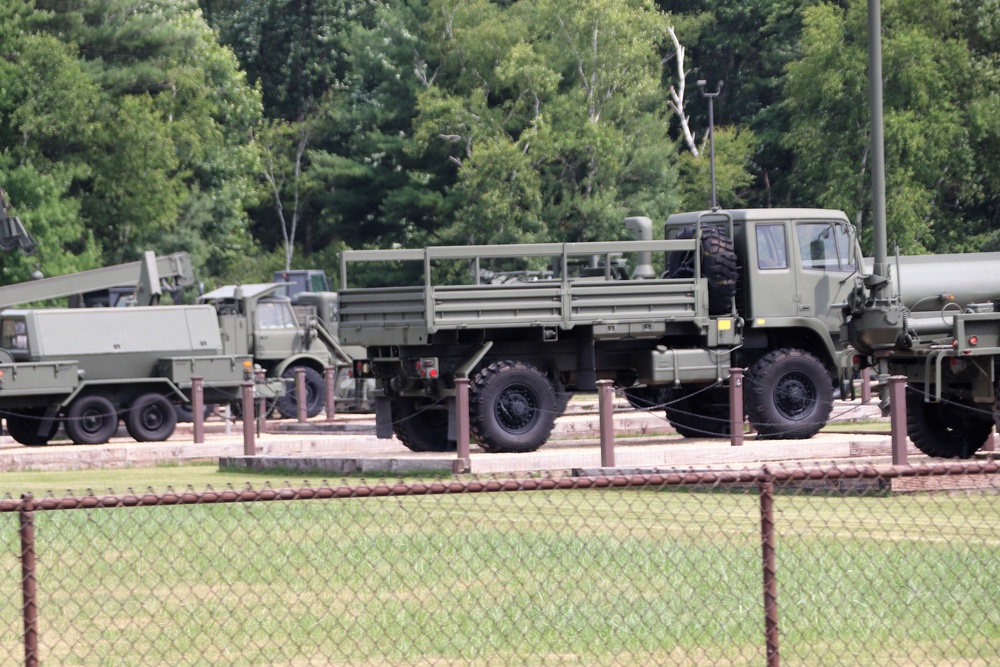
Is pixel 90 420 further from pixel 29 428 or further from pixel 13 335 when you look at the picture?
pixel 13 335

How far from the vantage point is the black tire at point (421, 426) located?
20391 millimetres

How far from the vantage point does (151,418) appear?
2558cm

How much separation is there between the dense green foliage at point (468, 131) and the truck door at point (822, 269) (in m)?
29.2

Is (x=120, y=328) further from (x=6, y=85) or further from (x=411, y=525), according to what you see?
(x=6, y=85)

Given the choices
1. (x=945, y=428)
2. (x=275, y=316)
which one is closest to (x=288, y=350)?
(x=275, y=316)

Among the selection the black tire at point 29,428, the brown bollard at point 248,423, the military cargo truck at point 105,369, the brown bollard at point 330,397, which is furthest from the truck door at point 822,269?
the black tire at point 29,428

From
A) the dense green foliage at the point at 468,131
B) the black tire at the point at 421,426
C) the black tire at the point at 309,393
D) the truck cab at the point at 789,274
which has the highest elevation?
the dense green foliage at the point at 468,131

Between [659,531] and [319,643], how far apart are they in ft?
13.0

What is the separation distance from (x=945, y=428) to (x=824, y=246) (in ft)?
13.9

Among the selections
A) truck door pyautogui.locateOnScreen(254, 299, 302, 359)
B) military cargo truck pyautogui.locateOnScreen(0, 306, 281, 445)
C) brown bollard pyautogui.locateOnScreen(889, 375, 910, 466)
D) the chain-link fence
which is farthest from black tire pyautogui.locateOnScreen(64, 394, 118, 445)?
brown bollard pyautogui.locateOnScreen(889, 375, 910, 466)

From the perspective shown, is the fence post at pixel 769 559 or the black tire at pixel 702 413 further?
the black tire at pixel 702 413

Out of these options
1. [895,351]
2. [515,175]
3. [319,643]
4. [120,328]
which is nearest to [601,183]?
[515,175]

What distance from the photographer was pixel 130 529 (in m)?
13.0

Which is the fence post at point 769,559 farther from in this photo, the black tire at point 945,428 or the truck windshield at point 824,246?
the truck windshield at point 824,246
